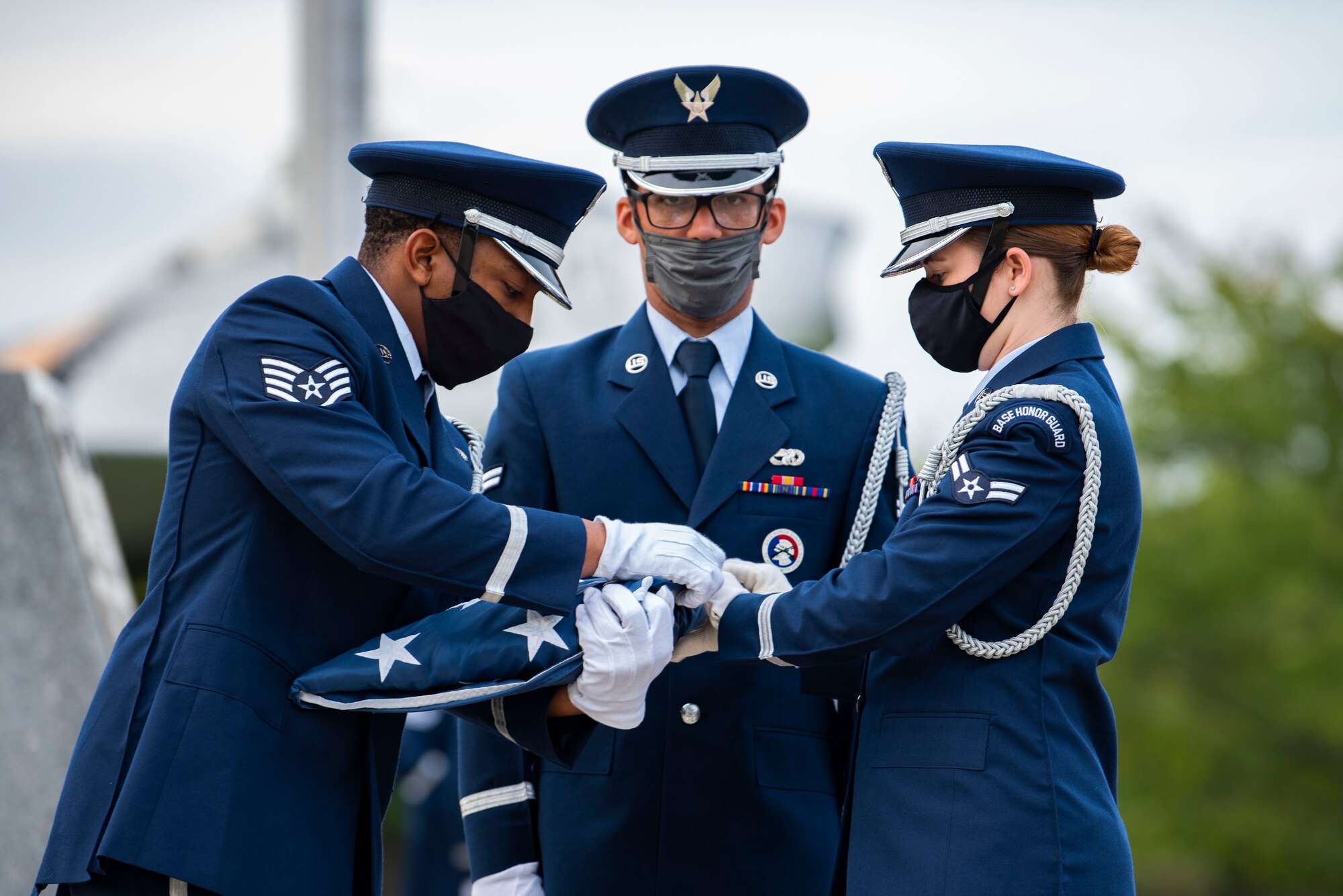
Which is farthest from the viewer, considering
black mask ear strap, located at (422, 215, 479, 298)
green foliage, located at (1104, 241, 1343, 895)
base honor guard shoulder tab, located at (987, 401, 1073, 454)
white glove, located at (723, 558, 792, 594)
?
green foliage, located at (1104, 241, 1343, 895)

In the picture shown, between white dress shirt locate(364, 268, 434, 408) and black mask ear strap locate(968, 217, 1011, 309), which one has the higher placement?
black mask ear strap locate(968, 217, 1011, 309)

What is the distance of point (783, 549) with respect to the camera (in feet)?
10.5

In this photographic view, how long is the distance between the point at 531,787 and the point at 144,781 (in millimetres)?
1054

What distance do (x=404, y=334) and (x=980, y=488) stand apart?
3.75 feet

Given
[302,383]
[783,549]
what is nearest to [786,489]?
[783,549]

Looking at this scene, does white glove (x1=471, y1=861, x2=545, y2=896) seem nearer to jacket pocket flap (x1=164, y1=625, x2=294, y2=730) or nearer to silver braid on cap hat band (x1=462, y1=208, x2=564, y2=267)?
jacket pocket flap (x1=164, y1=625, x2=294, y2=730)

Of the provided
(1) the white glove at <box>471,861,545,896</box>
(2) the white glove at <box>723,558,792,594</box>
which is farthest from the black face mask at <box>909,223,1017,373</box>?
(1) the white glove at <box>471,861,545,896</box>

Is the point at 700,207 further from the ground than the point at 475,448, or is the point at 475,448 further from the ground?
the point at 700,207

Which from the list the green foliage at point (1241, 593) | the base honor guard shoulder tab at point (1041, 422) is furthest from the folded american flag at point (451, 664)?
the green foliage at point (1241, 593)

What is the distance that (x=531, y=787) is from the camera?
316cm

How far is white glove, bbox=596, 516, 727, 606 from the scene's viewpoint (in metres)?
2.71

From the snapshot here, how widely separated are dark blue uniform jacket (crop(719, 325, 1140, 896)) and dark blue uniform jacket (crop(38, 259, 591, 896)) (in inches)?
24.4

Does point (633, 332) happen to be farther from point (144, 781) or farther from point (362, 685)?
point (144, 781)

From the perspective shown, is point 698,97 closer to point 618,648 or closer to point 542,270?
point 542,270
